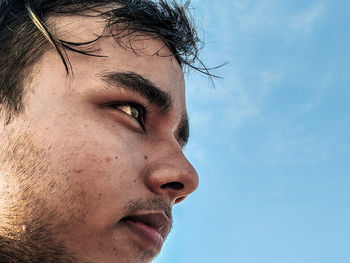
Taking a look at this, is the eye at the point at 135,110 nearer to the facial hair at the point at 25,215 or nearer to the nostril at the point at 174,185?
the nostril at the point at 174,185

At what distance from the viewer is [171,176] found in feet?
6.02

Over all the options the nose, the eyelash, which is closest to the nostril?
the nose

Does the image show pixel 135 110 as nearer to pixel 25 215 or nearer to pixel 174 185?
pixel 174 185

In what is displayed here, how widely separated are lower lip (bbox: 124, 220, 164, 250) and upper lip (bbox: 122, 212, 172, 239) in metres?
0.01

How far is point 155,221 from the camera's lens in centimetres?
185

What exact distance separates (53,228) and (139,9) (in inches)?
56.5

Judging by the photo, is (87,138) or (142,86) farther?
(142,86)

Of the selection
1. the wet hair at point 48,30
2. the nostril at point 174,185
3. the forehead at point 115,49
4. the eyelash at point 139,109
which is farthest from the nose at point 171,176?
the wet hair at point 48,30

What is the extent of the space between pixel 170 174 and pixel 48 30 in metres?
1.06

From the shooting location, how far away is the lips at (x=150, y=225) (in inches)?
70.1

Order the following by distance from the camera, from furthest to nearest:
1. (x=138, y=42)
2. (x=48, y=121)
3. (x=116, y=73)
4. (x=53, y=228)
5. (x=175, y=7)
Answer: (x=175, y=7)
(x=138, y=42)
(x=116, y=73)
(x=48, y=121)
(x=53, y=228)

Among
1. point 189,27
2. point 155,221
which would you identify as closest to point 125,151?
point 155,221

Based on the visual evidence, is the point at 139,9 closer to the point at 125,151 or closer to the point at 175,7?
the point at 175,7

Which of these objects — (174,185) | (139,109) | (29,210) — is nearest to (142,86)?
(139,109)
